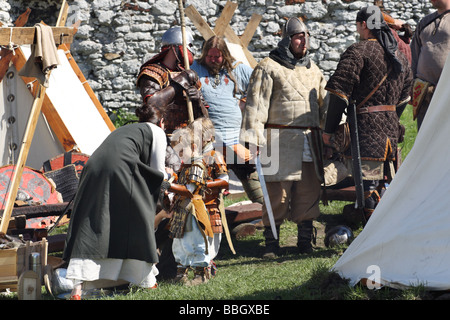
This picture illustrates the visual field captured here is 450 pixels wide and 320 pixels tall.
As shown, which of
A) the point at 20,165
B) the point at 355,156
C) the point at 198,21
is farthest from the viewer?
the point at 198,21

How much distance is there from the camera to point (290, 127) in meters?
6.25

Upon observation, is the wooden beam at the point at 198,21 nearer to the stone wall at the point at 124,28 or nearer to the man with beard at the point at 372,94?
the stone wall at the point at 124,28

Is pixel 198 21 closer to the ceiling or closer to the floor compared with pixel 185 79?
closer to the ceiling

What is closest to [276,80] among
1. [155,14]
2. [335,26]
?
[155,14]

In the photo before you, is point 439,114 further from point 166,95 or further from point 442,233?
point 166,95

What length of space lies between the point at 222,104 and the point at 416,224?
3333 mm

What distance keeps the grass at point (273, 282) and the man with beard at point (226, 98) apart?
2.02 feet

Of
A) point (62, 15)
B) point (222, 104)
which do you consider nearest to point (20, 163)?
point (62, 15)

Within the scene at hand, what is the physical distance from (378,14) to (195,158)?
1.96m

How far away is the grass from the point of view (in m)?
4.19

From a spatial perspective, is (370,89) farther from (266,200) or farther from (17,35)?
(17,35)

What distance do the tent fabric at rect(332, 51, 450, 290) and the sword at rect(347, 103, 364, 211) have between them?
1.35 metres
